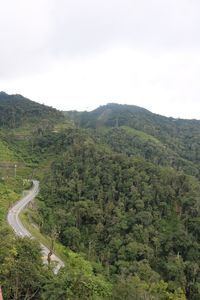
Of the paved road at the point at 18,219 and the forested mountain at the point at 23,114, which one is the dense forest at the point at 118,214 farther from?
the forested mountain at the point at 23,114

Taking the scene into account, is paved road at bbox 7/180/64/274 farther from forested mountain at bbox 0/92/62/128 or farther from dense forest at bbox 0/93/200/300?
→ forested mountain at bbox 0/92/62/128

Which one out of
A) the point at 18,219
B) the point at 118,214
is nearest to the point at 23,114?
the point at 118,214

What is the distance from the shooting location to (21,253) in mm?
35125

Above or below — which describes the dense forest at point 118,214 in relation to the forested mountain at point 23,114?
below

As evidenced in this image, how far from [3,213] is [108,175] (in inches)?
1107

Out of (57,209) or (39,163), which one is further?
(39,163)

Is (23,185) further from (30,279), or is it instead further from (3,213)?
(30,279)

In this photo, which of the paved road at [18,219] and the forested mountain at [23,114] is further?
the forested mountain at [23,114]

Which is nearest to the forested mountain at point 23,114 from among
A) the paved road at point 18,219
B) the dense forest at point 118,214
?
the dense forest at point 118,214

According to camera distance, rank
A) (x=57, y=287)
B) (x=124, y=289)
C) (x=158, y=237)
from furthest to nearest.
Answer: (x=158, y=237) → (x=124, y=289) → (x=57, y=287)

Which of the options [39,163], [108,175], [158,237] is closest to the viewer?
[158,237]

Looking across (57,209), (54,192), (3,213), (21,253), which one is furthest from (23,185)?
(21,253)

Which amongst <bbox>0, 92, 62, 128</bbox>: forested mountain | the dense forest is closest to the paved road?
the dense forest

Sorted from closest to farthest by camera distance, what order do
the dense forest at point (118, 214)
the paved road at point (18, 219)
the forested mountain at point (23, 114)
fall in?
1. the paved road at point (18, 219)
2. the dense forest at point (118, 214)
3. the forested mountain at point (23, 114)
